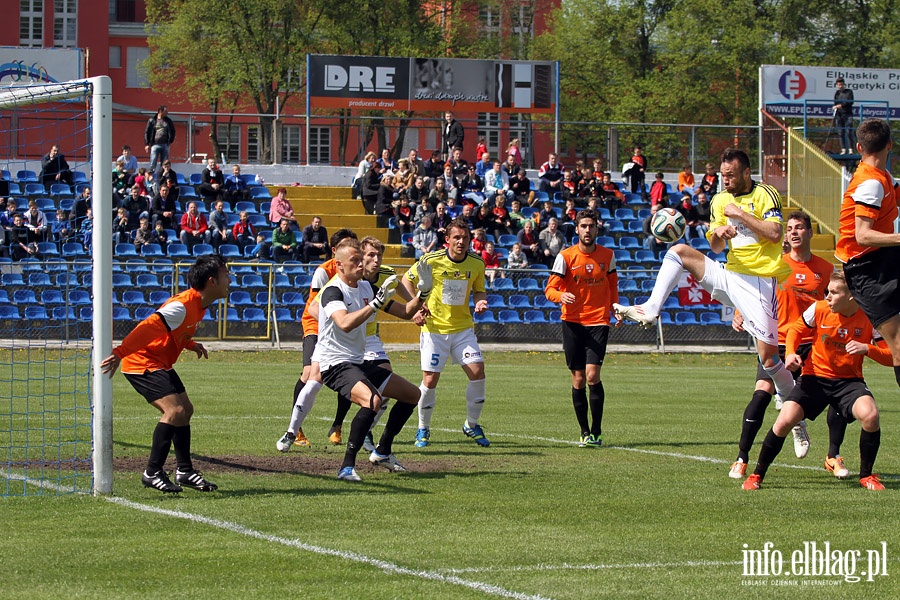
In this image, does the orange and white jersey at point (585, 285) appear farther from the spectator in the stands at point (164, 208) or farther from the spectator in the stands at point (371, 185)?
the spectator in the stands at point (371, 185)

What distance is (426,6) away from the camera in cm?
6569

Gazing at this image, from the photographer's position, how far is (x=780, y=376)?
1015 centimetres

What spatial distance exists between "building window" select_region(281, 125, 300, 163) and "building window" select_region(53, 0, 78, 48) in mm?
40654

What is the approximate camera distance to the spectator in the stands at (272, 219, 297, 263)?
96.3 feet

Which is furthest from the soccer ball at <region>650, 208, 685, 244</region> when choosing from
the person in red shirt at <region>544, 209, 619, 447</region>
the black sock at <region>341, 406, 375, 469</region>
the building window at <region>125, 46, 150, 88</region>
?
the building window at <region>125, 46, 150, 88</region>

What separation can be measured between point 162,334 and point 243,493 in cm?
134

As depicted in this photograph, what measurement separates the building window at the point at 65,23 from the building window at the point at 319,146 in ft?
108

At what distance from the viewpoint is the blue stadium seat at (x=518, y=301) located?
29.5 m

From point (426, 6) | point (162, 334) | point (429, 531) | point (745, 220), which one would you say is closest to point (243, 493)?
point (162, 334)

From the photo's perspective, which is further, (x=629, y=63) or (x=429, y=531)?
(x=629, y=63)

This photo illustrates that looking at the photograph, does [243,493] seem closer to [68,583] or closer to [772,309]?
[68,583]

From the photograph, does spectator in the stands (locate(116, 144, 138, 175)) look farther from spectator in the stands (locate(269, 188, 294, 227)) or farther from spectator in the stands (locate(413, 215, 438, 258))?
spectator in the stands (locate(413, 215, 438, 258))

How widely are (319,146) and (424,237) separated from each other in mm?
12881

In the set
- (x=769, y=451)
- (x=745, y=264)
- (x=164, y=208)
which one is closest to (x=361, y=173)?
(x=164, y=208)
